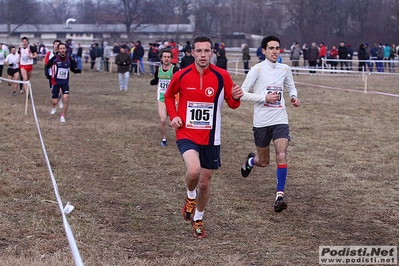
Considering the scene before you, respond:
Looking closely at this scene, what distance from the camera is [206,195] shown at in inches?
267

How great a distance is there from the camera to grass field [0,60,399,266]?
6.22m

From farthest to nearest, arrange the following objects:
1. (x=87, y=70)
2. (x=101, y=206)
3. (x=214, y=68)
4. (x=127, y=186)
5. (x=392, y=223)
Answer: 1. (x=87, y=70)
2. (x=127, y=186)
3. (x=101, y=206)
4. (x=392, y=223)
5. (x=214, y=68)

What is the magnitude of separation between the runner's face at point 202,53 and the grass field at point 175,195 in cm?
174

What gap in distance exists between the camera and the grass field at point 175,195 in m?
6.22

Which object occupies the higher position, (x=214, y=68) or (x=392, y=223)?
(x=214, y=68)

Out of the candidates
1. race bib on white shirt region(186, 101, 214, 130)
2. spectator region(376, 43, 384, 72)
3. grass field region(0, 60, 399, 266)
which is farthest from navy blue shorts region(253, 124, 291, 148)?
spectator region(376, 43, 384, 72)

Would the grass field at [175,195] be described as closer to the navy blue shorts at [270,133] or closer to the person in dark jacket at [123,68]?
the navy blue shorts at [270,133]

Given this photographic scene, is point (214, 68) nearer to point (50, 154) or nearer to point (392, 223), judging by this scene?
point (392, 223)

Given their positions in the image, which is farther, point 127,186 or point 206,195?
point 127,186

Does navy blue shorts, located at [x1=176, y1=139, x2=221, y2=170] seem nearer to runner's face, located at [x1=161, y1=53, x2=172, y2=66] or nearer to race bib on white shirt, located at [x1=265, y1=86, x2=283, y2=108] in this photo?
race bib on white shirt, located at [x1=265, y1=86, x2=283, y2=108]

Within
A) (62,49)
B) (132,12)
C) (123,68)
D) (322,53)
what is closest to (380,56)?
(322,53)

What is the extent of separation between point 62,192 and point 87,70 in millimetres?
32788

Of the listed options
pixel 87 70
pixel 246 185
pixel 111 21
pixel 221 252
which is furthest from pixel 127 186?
pixel 111 21

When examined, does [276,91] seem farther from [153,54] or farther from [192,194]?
[153,54]
